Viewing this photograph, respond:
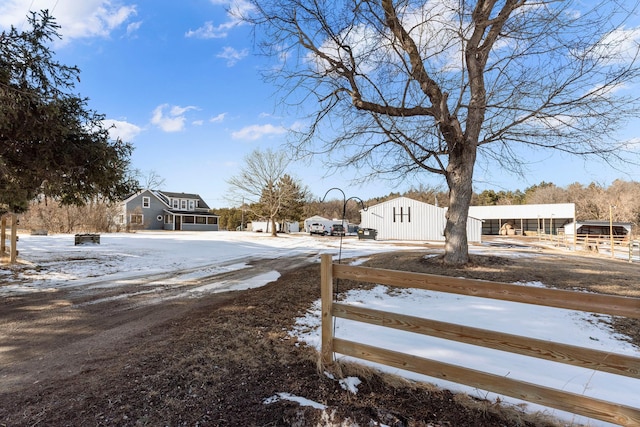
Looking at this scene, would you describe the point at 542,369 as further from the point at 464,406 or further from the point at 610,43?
the point at 610,43

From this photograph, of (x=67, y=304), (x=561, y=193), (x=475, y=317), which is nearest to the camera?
(x=475, y=317)

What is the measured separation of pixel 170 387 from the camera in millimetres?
2840

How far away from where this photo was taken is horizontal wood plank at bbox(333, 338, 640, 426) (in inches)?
81.0

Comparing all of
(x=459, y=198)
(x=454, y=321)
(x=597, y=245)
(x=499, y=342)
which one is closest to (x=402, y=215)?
(x=597, y=245)

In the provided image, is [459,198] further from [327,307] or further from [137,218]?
[137,218]

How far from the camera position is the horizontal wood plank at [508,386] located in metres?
2.06

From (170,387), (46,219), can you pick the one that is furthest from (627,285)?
(46,219)

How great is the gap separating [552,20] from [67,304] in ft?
35.1

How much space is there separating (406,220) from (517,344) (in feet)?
104

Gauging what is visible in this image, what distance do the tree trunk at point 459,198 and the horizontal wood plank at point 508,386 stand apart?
7216 mm

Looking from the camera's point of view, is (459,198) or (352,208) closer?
(459,198)

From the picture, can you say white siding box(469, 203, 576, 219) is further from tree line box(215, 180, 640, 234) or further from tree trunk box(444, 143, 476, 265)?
tree trunk box(444, 143, 476, 265)

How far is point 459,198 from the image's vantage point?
9.23 metres

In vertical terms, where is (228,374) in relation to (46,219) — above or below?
below
